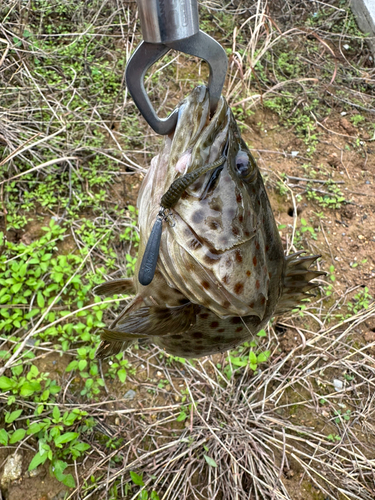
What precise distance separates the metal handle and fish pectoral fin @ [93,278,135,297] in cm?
103

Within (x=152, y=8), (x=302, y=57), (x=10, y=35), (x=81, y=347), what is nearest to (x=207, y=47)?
(x=152, y=8)

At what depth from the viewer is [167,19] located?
3.03 ft

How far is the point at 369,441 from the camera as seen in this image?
108 inches

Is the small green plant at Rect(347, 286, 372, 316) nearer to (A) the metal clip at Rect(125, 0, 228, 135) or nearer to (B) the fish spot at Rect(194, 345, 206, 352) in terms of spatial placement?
(B) the fish spot at Rect(194, 345, 206, 352)

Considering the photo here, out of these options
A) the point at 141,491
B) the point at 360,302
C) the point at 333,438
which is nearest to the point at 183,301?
the point at 141,491

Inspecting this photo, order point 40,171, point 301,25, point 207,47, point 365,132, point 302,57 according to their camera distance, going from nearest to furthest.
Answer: point 207,47 → point 40,171 → point 365,132 → point 302,57 → point 301,25

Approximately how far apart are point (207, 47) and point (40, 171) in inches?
111

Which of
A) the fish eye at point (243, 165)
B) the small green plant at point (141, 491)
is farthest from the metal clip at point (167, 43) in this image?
the small green plant at point (141, 491)

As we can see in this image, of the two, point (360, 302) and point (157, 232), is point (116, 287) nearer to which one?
point (157, 232)

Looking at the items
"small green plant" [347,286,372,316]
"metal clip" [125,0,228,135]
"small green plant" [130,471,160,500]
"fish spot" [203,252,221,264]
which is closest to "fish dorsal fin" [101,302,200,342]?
"fish spot" [203,252,221,264]

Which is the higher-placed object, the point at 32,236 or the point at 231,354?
the point at 32,236

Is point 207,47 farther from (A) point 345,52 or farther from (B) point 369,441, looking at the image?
(A) point 345,52

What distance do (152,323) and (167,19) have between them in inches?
37.7

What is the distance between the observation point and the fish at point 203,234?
1.21m
